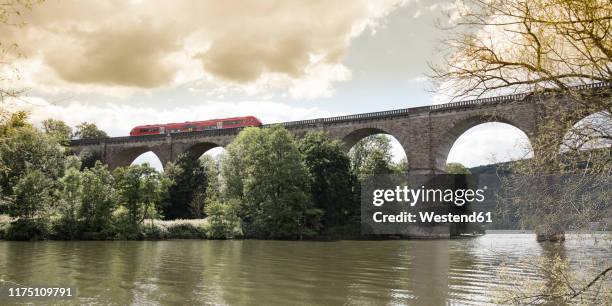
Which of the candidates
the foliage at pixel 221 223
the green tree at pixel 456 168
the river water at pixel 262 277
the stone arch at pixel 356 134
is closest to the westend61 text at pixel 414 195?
the stone arch at pixel 356 134

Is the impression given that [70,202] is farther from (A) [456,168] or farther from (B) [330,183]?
(A) [456,168]

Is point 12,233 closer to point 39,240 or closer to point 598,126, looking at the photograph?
point 39,240

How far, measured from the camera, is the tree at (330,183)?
3844 centimetres

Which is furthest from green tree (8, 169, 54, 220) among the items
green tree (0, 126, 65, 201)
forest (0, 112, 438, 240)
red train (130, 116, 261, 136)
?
red train (130, 116, 261, 136)

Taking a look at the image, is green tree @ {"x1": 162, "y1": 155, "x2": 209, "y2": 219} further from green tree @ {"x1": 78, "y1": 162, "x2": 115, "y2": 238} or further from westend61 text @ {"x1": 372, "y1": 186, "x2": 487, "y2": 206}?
westend61 text @ {"x1": 372, "y1": 186, "x2": 487, "y2": 206}

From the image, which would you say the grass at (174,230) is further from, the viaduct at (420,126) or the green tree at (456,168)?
the green tree at (456,168)

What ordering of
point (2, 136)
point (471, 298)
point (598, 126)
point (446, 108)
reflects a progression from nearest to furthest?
point (598, 126), point (2, 136), point (471, 298), point (446, 108)

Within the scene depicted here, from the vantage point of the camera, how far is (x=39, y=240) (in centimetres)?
3209

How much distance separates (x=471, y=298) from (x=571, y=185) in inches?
273

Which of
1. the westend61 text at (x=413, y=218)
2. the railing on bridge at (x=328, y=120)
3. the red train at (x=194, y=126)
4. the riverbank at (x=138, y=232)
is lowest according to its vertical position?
the riverbank at (x=138, y=232)

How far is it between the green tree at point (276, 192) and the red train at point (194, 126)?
13436mm

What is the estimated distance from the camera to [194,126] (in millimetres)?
55469

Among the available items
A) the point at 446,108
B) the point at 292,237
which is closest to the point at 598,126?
the point at 292,237

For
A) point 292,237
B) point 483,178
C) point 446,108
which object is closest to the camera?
point 292,237
